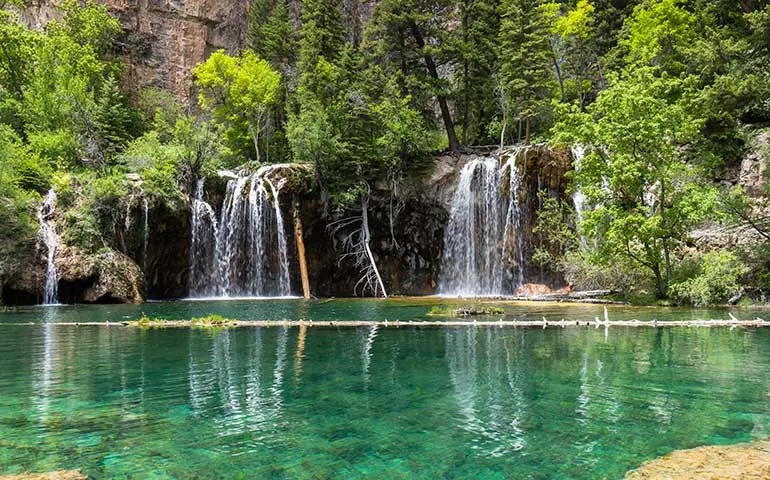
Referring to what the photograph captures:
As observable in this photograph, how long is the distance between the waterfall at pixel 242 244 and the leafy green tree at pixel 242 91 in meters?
9.11

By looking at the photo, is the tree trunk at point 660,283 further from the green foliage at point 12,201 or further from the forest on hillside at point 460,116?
the green foliage at point 12,201

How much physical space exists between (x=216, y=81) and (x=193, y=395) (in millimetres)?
37483

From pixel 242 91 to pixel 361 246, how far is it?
16.8 metres

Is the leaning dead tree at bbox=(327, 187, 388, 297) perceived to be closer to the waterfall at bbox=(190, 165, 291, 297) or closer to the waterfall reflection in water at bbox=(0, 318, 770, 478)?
the waterfall at bbox=(190, 165, 291, 297)

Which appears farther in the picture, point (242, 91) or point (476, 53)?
point (242, 91)

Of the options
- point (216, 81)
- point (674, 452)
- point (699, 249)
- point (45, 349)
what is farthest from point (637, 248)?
point (216, 81)

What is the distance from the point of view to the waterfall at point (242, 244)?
30.3 m

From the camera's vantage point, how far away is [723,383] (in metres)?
7.95

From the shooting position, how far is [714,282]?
1823cm

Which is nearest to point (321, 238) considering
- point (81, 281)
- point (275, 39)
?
point (81, 281)

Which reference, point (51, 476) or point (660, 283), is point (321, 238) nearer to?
point (660, 283)

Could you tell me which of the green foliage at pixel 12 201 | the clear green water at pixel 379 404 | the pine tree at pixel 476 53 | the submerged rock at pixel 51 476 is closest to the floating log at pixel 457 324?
the clear green water at pixel 379 404

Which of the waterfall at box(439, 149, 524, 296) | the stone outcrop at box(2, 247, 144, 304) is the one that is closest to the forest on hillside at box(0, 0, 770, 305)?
the stone outcrop at box(2, 247, 144, 304)

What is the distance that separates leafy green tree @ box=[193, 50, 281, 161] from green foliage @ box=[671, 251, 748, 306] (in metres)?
28.8
